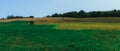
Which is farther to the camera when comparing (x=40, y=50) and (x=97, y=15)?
(x=97, y=15)

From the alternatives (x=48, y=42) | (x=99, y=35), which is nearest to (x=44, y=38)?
(x=48, y=42)

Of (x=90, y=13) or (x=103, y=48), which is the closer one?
(x=103, y=48)

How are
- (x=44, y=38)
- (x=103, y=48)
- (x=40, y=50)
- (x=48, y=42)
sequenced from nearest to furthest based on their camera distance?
(x=40, y=50) → (x=103, y=48) → (x=48, y=42) → (x=44, y=38)

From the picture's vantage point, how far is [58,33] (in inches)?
822

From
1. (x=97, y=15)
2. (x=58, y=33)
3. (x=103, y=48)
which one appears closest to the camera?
(x=103, y=48)

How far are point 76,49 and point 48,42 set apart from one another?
3386mm

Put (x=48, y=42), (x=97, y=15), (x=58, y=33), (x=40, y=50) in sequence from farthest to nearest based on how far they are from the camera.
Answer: (x=97, y=15) → (x=58, y=33) → (x=48, y=42) → (x=40, y=50)

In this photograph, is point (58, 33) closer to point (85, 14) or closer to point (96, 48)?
point (96, 48)

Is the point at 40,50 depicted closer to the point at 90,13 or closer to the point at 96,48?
the point at 96,48

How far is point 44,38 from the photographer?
1912 cm

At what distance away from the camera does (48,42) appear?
17750 millimetres

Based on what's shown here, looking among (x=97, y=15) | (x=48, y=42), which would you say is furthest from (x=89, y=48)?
(x=97, y=15)

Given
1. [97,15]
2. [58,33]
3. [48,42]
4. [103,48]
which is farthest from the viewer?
[97,15]

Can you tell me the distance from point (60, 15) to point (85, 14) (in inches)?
204
